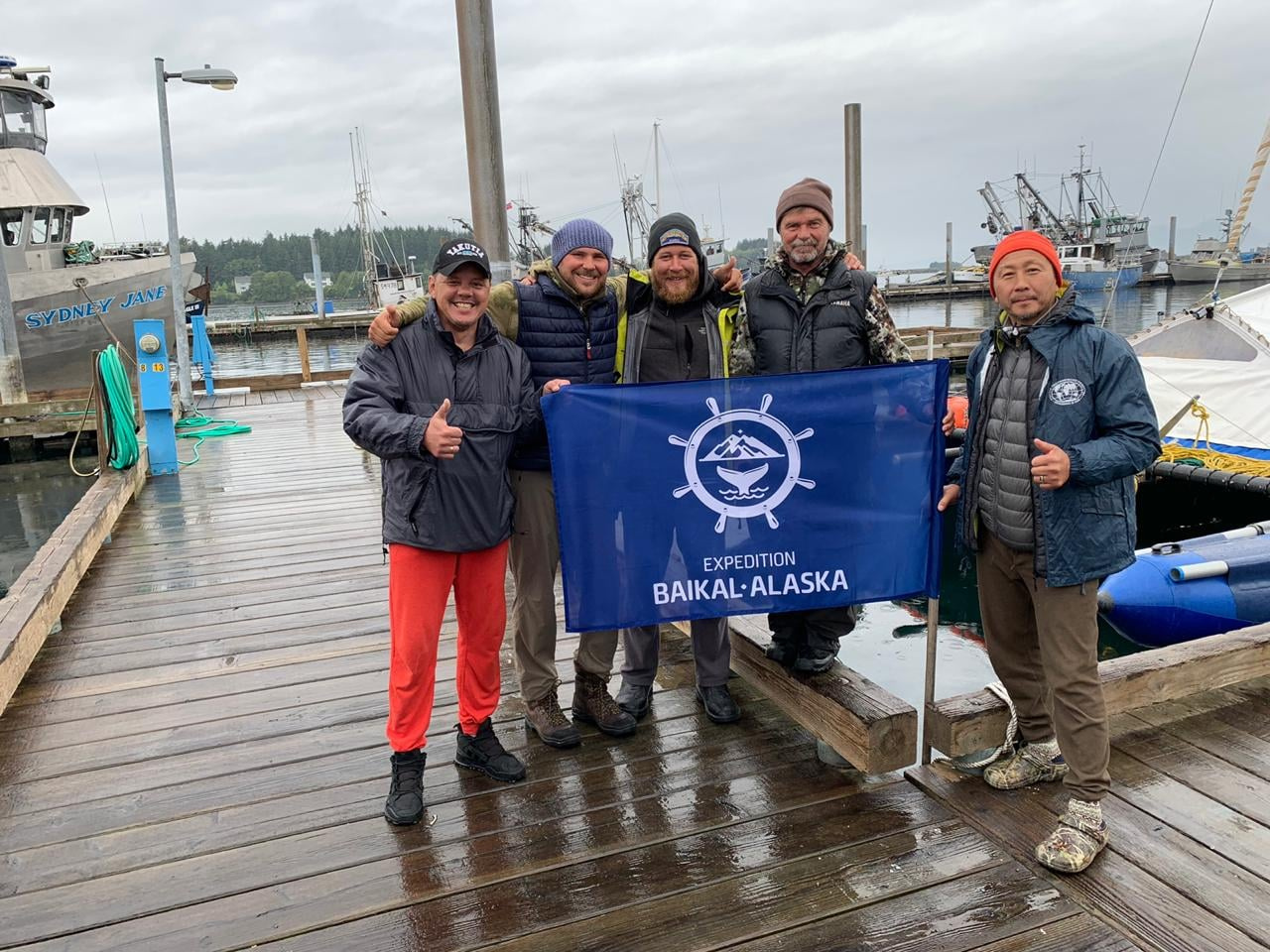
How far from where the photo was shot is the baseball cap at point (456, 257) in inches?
114

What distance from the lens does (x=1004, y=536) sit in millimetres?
2826

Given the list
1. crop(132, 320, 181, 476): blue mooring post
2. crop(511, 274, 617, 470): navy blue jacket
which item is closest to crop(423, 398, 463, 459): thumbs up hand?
crop(511, 274, 617, 470): navy blue jacket

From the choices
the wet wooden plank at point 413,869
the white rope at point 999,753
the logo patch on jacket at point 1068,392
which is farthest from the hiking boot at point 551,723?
the logo patch on jacket at point 1068,392

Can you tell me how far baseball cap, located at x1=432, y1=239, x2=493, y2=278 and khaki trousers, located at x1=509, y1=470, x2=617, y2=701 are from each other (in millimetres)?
794

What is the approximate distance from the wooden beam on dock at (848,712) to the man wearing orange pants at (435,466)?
122 centimetres

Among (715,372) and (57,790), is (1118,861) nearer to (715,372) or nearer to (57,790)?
(715,372)

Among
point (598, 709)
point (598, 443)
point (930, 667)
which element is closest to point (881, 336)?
point (598, 443)

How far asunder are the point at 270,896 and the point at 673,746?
1.47 m

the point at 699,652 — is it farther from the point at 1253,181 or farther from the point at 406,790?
the point at 1253,181

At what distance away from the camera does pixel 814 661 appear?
3418 mm

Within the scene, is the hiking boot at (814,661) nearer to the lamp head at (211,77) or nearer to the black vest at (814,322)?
the black vest at (814,322)

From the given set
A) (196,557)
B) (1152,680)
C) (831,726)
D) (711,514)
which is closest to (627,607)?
(711,514)

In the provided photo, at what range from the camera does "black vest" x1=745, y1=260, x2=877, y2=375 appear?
10.5 ft

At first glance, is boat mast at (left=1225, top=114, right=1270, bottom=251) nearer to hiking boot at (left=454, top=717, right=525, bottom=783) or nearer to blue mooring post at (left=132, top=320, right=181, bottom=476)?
hiking boot at (left=454, top=717, right=525, bottom=783)
